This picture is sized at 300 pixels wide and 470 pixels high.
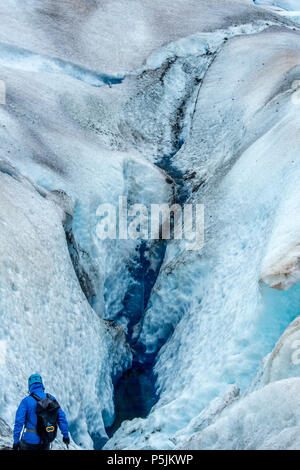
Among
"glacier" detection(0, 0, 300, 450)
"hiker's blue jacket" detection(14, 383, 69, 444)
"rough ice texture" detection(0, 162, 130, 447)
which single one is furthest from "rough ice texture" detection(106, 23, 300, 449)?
"hiker's blue jacket" detection(14, 383, 69, 444)

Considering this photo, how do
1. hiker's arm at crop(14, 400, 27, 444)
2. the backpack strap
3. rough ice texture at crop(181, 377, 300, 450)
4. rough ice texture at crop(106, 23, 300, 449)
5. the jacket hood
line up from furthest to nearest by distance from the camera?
rough ice texture at crop(106, 23, 300, 449) < the jacket hood < the backpack strap < hiker's arm at crop(14, 400, 27, 444) < rough ice texture at crop(181, 377, 300, 450)

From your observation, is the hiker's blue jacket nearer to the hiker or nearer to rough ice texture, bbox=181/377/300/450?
the hiker

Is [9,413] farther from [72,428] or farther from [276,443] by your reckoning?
[276,443]

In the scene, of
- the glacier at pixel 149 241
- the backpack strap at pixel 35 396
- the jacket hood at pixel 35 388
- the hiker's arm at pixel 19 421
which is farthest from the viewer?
the glacier at pixel 149 241

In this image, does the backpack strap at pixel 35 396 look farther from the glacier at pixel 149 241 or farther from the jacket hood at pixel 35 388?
the glacier at pixel 149 241

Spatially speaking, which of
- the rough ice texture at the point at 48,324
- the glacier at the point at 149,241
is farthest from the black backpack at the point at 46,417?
the rough ice texture at the point at 48,324

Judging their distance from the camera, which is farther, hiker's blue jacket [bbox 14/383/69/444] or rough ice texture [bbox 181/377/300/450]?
hiker's blue jacket [bbox 14/383/69/444]
